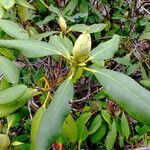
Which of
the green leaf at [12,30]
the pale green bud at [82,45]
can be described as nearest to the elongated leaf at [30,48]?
the pale green bud at [82,45]

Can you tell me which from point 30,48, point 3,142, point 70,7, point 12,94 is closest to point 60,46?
point 30,48

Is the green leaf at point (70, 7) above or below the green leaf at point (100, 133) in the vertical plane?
above

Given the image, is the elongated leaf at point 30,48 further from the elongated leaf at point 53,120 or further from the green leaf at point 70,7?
the green leaf at point 70,7

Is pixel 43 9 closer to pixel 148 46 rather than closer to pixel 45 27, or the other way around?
pixel 45 27

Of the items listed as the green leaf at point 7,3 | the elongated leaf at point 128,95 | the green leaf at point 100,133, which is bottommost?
the green leaf at point 100,133

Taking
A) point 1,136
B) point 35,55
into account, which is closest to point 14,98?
point 35,55

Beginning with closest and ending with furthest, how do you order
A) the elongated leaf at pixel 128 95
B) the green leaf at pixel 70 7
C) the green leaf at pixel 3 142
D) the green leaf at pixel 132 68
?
the elongated leaf at pixel 128 95
the green leaf at pixel 3 142
the green leaf at pixel 132 68
the green leaf at pixel 70 7

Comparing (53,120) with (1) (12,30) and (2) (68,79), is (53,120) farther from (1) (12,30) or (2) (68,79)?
(1) (12,30)
